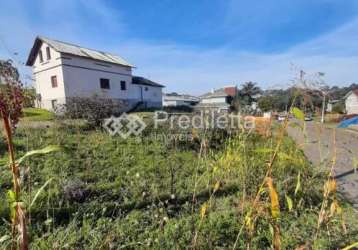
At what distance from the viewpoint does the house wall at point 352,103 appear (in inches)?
1212

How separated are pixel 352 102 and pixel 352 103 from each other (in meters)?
0.15

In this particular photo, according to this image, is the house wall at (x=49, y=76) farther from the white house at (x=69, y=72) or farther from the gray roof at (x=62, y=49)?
the gray roof at (x=62, y=49)

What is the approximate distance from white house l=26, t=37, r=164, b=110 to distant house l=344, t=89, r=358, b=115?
30305mm

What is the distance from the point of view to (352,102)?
32344 millimetres

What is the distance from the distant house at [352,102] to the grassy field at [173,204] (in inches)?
1351

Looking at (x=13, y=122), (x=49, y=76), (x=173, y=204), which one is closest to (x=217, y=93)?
(x=49, y=76)

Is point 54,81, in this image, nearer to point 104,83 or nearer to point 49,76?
point 49,76

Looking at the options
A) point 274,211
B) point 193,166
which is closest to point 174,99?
point 193,166

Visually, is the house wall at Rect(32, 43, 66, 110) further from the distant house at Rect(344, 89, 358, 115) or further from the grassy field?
the distant house at Rect(344, 89, 358, 115)

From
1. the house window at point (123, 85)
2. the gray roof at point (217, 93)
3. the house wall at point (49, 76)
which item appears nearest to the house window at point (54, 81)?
the house wall at point (49, 76)

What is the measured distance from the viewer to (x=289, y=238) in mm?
2393

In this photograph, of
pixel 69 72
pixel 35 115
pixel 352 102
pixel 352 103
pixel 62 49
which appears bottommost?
pixel 352 103

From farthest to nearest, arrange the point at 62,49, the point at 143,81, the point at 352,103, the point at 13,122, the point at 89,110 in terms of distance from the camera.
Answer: the point at 352,103 < the point at 143,81 < the point at 62,49 < the point at 89,110 < the point at 13,122

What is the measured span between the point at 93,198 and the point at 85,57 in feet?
58.8
